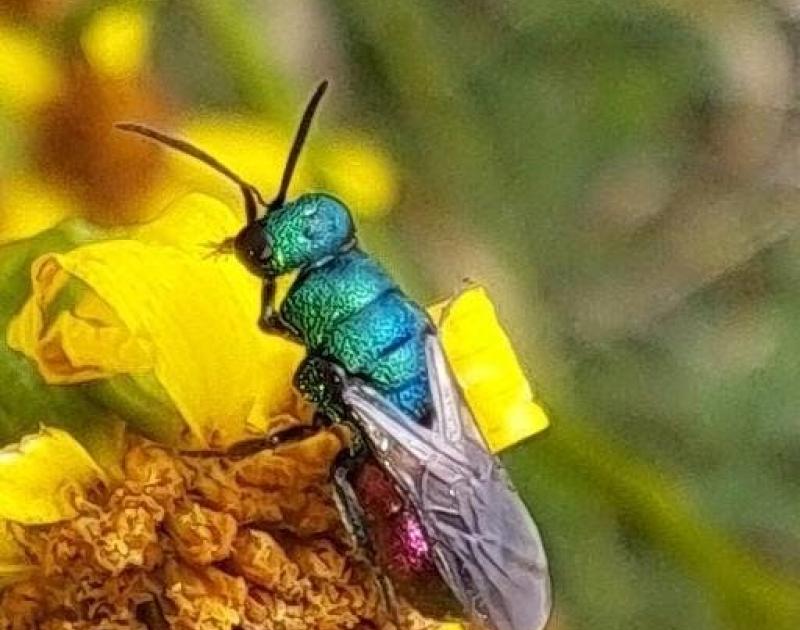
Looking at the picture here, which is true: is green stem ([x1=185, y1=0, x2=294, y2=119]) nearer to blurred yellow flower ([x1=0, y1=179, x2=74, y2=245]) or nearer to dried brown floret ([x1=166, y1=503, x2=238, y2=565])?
blurred yellow flower ([x1=0, y1=179, x2=74, y2=245])

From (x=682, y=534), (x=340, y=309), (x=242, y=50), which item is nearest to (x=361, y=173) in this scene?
(x=242, y=50)

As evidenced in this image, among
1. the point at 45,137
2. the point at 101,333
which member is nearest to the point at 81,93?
the point at 45,137

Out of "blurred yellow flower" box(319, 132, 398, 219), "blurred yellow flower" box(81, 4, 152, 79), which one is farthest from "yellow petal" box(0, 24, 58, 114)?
"blurred yellow flower" box(319, 132, 398, 219)

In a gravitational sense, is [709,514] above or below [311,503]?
below

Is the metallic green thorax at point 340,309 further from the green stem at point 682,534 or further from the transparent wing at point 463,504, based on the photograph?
the green stem at point 682,534

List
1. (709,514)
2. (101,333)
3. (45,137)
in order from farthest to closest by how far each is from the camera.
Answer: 1. (709,514)
2. (45,137)
3. (101,333)

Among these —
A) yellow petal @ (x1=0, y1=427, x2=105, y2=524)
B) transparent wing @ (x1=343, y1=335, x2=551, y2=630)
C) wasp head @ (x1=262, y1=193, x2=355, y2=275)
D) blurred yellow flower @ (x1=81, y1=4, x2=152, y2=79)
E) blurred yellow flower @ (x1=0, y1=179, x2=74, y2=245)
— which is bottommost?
transparent wing @ (x1=343, y1=335, x2=551, y2=630)

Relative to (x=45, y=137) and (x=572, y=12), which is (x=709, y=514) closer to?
(x=572, y=12)
